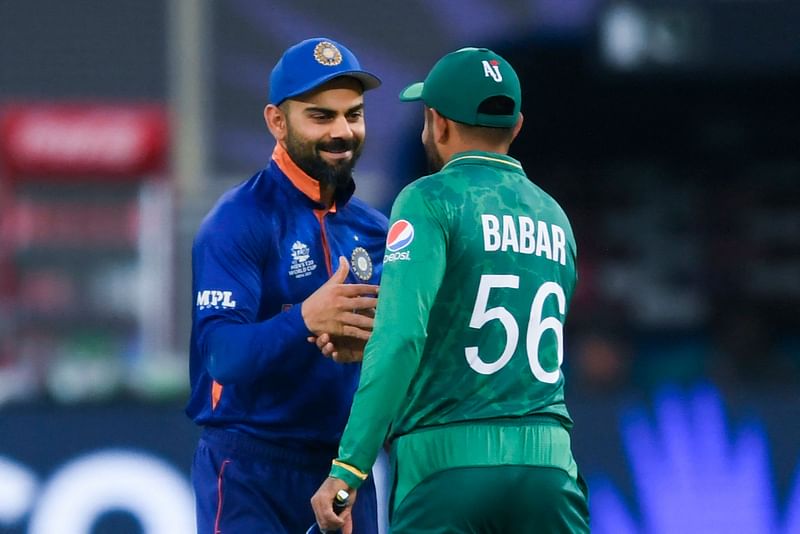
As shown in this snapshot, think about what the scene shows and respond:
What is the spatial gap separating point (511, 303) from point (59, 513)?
3.53 metres

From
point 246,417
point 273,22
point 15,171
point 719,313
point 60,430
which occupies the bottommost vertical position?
point 246,417

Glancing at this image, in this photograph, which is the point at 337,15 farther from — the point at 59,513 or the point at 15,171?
the point at 59,513

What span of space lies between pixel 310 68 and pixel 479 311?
0.94 meters

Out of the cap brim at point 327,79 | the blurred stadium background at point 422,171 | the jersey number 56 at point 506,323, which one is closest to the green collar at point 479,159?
the jersey number 56 at point 506,323

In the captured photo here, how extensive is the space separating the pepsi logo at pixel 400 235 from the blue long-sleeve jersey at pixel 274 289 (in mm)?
435

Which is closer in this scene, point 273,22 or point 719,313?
point 719,313

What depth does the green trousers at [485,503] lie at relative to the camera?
151 inches

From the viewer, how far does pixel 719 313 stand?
40.7ft

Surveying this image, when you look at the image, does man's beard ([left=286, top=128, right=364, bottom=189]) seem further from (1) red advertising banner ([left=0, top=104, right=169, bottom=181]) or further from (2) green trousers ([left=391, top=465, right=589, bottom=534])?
(1) red advertising banner ([left=0, top=104, right=169, bottom=181])

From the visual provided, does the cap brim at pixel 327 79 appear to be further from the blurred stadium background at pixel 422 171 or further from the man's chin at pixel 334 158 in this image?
the blurred stadium background at pixel 422 171

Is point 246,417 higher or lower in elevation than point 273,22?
lower

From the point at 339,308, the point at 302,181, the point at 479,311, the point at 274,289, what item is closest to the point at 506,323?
the point at 479,311

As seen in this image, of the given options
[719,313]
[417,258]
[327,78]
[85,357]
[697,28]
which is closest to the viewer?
[417,258]

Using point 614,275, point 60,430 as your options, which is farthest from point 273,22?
point 60,430
